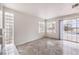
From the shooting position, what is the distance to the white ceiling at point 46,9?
166 cm

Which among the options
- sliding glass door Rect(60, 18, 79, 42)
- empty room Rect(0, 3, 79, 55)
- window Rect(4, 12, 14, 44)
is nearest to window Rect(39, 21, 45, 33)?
empty room Rect(0, 3, 79, 55)

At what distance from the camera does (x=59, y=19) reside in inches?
70.2

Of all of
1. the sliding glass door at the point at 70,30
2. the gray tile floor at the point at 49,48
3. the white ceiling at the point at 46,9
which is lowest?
the gray tile floor at the point at 49,48

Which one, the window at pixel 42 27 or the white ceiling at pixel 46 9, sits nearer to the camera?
the white ceiling at pixel 46 9

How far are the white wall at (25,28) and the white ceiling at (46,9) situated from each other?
0.36 feet

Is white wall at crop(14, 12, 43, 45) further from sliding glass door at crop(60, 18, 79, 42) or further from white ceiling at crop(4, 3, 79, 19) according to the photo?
sliding glass door at crop(60, 18, 79, 42)

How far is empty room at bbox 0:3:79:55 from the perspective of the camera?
162 centimetres

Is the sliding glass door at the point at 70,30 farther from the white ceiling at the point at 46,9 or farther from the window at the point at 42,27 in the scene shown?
the window at the point at 42,27

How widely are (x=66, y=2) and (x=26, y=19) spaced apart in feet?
2.91

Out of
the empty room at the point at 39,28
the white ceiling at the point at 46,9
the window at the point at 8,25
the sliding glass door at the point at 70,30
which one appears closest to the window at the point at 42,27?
the empty room at the point at 39,28

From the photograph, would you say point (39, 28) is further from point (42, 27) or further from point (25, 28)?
point (25, 28)

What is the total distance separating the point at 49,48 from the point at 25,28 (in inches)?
25.8

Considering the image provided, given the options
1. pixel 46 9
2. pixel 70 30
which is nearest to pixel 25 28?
pixel 46 9

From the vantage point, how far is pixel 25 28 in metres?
1.75
